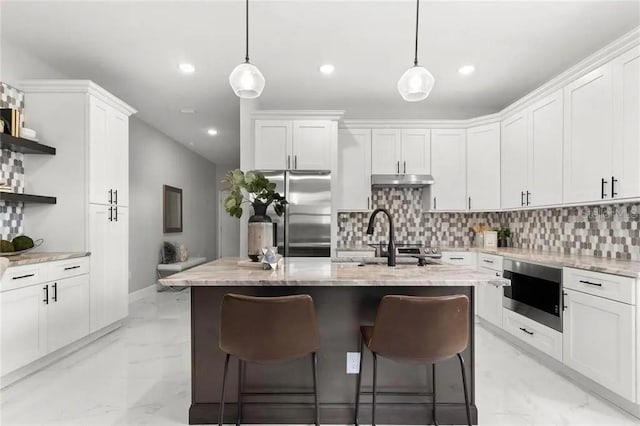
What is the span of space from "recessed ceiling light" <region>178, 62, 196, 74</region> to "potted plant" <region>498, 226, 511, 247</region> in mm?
4098

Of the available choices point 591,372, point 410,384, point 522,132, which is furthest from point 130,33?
point 591,372

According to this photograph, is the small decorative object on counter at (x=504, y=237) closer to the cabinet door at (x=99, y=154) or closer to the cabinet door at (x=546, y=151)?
the cabinet door at (x=546, y=151)

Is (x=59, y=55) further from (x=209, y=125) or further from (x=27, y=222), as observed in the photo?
(x=209, y=125)

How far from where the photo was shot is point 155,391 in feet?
8.37

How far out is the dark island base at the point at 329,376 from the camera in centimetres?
212

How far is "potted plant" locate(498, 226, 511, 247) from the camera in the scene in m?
4.57

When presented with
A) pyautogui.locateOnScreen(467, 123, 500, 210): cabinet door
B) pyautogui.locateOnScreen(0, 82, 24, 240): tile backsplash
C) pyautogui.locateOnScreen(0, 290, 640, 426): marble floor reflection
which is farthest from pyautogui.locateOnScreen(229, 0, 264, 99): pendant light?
pyautogui.locateOnScreen(467, 123, 500, 210): cabinet door

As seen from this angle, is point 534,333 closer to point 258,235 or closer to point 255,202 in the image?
point 258,235

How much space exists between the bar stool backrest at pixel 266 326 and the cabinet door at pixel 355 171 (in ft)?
9.99

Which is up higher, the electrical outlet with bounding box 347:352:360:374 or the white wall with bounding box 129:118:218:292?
the white wall with bounding box 129:118:218:292

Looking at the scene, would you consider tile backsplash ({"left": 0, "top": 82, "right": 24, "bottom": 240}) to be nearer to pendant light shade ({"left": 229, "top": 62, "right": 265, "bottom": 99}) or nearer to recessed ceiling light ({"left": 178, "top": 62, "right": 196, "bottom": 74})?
recessed ceiling light ({"left": 178, "top": 62, "right": 196, "bottom": 74})

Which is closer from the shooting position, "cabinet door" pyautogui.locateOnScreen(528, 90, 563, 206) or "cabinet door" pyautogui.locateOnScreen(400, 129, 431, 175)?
"cabinet door" pyautogui.locateOnScreen(528, 90, 563, 206)

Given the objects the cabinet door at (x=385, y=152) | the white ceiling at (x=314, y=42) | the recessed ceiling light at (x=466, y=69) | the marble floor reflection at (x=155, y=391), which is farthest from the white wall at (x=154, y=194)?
the recessed ceiling light at (x=466, y=69)

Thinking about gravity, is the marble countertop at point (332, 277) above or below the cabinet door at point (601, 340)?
above
